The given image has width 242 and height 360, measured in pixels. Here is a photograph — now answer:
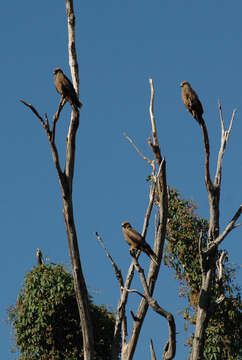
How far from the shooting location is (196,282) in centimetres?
2075

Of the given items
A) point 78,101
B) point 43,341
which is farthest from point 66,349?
point 78,101

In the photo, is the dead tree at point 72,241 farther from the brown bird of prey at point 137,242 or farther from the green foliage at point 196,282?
the green foliage at point 196,282

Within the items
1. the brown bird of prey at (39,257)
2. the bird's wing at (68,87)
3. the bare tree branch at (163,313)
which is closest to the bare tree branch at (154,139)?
the bird's wing at (68,87)

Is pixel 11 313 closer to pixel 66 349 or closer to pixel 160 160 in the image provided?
pixel 66 349

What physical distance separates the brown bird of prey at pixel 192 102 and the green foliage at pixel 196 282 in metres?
6.37

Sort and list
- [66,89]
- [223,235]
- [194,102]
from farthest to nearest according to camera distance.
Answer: [66,89], [194,102], [223,235]

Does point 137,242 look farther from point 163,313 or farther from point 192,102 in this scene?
point 192,102

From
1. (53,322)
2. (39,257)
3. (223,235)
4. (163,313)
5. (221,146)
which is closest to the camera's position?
A: (163,313)

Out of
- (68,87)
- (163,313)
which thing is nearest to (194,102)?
(68,87)

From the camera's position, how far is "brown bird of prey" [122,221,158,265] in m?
13.6

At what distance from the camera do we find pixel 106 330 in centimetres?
1866

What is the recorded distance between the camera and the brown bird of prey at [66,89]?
1455 centimetres

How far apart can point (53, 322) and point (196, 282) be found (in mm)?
4021

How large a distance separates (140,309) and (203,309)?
102cm
